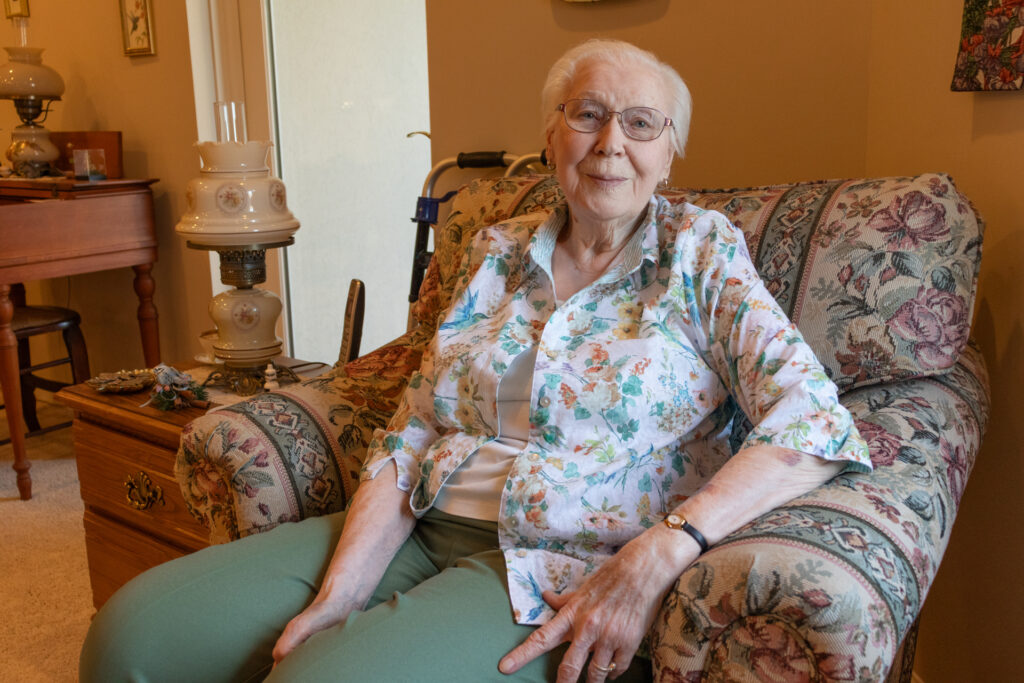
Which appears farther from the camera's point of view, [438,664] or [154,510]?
[154,510]

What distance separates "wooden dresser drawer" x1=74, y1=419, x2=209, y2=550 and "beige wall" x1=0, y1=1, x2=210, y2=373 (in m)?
1.16

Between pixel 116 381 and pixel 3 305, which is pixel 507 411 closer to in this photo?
pixel 116 381

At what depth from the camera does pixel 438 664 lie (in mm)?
1019

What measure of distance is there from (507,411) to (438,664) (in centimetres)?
40

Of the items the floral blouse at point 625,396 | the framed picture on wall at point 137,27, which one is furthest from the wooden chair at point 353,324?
the framed picture on wall at point 137,27

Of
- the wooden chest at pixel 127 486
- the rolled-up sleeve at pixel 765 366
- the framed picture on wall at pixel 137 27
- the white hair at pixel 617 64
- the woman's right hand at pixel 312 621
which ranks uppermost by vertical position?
the framed picture on wall at pixel 137 27

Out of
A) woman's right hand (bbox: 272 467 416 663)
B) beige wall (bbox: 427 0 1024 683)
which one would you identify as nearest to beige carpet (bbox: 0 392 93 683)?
woman's right hand (bbox: 272 467 416 663)

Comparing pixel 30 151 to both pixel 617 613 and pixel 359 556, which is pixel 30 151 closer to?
pixel 359 556

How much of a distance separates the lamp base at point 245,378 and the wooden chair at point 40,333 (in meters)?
1.11

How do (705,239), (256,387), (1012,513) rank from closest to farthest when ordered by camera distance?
(705,239), (1012,513), (256,387)

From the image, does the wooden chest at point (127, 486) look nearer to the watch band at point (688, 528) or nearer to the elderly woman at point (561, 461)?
the elderly woman at point (561, 461)

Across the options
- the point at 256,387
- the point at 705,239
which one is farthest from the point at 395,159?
the point at 705,239

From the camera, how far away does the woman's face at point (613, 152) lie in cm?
131

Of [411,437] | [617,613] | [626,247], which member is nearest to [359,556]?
[411,437]
